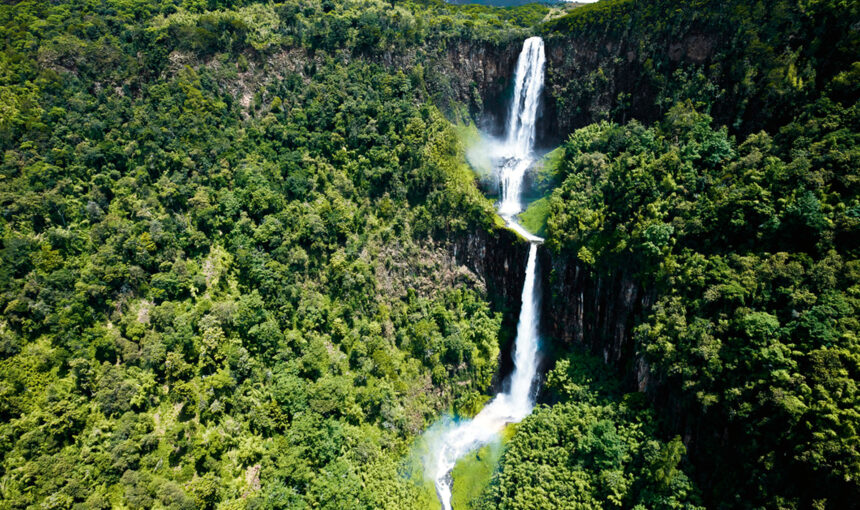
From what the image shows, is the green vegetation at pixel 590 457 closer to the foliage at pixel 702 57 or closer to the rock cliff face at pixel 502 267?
the rock cliff face at pixel 502 267

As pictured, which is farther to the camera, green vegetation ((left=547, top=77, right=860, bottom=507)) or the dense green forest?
the dense green forest

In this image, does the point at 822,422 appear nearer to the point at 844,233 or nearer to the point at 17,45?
the point at 844,233

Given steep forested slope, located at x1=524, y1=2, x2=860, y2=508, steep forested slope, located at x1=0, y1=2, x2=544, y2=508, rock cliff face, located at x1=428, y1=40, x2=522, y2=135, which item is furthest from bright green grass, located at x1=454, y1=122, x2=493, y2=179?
steep forested slope, located at x1=524, y1=2, x2=860, y2=508

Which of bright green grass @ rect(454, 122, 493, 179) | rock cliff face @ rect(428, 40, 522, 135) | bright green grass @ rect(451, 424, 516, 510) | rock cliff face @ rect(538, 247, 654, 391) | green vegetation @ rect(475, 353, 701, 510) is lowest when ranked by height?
bright green grass @ rect(451, 424, 516, 510)

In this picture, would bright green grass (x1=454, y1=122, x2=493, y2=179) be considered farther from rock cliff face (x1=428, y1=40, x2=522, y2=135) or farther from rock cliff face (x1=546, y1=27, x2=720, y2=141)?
rock cliff face (x1=546, y1=27, x2=720, y2=141)

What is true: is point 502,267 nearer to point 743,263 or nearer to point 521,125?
point 521,125

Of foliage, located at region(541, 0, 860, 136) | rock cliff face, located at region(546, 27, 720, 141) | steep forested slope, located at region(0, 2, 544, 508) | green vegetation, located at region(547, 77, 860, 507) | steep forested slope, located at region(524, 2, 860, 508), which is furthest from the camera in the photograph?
rock cliff face, located at region(546, 27, 720, 141)

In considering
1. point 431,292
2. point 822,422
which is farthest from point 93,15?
point 822,422

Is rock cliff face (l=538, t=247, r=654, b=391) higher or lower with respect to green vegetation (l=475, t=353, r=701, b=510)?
higher

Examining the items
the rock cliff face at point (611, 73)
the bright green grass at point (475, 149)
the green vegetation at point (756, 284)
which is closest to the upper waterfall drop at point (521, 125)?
A: the rock cliff face at point (611, 73)

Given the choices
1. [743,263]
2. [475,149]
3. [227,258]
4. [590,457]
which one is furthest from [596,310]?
[227,258]
